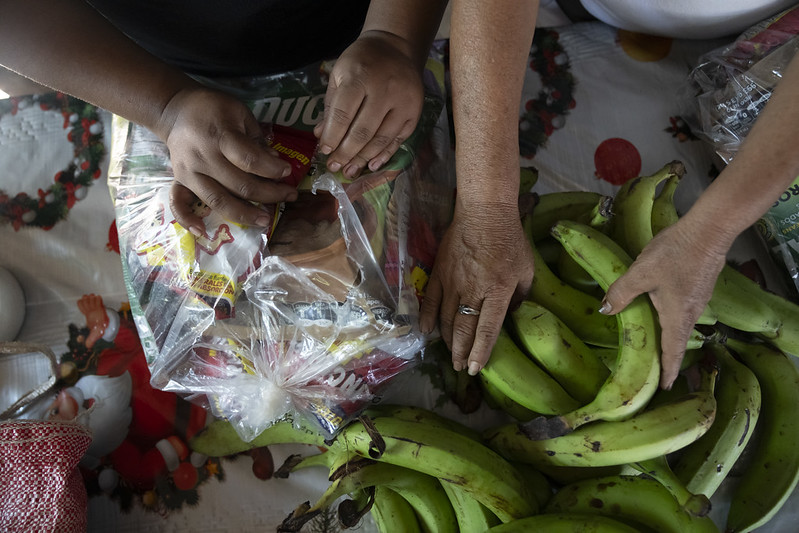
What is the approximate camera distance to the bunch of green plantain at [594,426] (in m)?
0.67

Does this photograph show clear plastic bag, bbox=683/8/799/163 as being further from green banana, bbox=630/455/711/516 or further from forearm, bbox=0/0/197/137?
forearm, bbox=0/0/197/137

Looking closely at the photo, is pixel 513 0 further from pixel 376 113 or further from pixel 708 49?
pixel 708 49

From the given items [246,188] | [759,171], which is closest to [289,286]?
[246,188]

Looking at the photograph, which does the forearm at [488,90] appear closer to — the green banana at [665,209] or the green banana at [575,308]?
the green banana at [575,308]

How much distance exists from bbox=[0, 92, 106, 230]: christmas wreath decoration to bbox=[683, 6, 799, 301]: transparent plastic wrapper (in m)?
1.13

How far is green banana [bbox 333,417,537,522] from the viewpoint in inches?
27.7

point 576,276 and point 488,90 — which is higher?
point 488,90

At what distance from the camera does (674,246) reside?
0.67 metres

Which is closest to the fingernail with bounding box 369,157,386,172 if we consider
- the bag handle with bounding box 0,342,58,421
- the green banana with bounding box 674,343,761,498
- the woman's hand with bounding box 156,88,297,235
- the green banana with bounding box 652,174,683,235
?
the woman's hand with bounding box 156,88,297,235

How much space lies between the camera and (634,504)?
0.70m

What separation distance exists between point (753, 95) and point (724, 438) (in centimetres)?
56

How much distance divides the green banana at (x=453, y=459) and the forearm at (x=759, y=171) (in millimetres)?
382

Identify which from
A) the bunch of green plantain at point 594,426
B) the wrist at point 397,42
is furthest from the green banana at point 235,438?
the wrist at point 397,42

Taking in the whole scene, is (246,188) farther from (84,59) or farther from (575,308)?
(575,308)
